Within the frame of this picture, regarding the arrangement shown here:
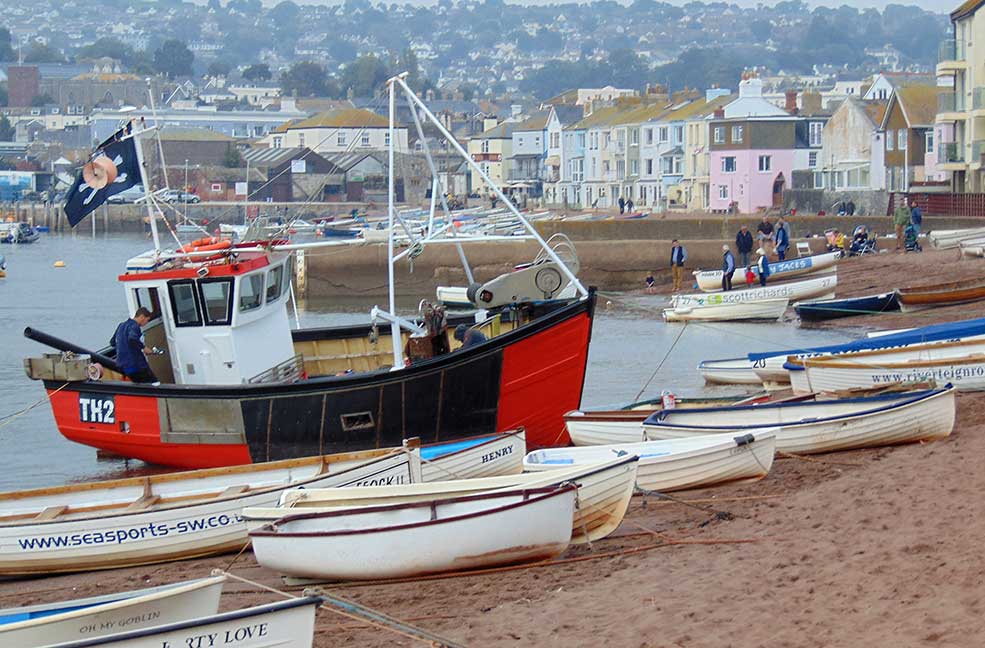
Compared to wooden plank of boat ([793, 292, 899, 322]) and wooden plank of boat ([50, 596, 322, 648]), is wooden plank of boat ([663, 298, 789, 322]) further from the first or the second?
wooden plank of boat ([50, 596, 322, 648])

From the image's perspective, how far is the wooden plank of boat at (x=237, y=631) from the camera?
8.73 meters

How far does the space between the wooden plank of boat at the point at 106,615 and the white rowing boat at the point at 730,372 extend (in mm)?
14306

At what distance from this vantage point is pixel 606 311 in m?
40.7

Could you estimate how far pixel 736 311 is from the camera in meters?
34.6

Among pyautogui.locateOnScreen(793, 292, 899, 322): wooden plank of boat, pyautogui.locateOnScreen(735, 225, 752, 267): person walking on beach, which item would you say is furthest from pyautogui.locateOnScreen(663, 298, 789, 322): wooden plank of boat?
pyautogui.locateOnScreen(735, 225, 752, 267): person walking on beach

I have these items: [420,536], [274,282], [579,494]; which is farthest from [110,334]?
[420,536]

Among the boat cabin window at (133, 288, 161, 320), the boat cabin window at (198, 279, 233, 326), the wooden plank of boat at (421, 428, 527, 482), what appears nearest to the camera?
the wooden plank of boat at (421, 428, 527, 482)

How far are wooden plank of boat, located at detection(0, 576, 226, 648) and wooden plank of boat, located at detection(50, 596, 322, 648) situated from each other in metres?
0.25

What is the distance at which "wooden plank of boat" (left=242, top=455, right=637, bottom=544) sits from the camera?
12.6 meters

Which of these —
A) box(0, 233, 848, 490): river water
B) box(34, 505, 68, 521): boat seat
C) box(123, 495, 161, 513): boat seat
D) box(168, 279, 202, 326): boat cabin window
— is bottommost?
box(0, 233, 848, 490): river water

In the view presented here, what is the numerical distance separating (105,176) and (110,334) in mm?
22250

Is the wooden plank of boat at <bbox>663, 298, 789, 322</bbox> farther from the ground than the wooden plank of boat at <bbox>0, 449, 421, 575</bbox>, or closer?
closer

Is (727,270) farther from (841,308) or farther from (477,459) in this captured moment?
(477,459)

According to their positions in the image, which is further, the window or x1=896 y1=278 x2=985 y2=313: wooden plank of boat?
the window
